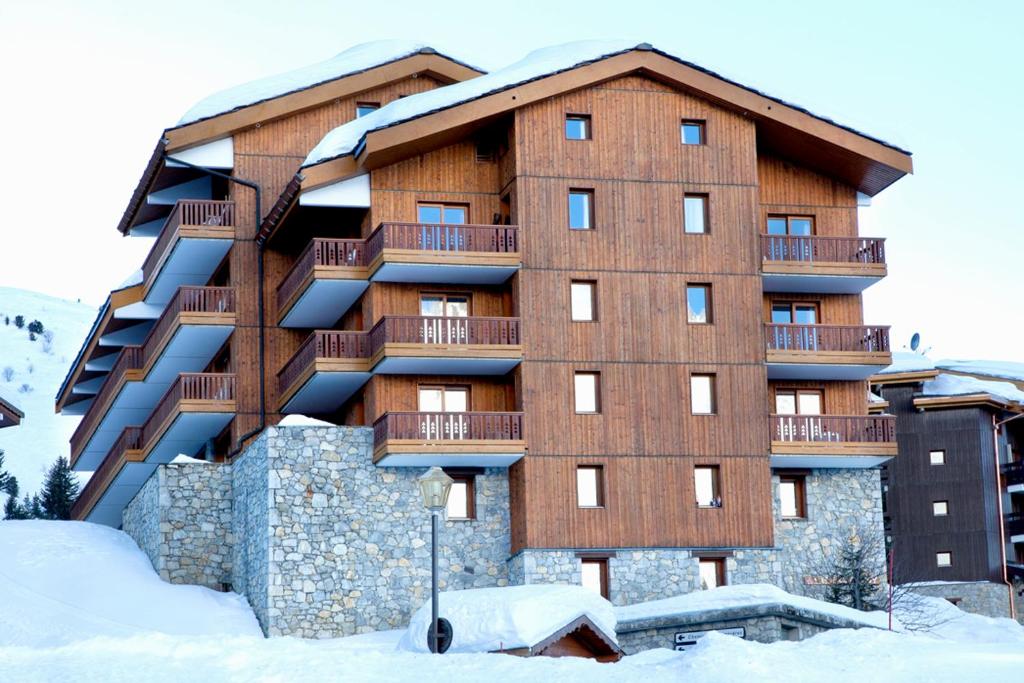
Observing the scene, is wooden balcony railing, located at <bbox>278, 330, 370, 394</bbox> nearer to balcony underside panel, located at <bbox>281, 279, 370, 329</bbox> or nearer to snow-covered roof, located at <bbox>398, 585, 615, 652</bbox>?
balcony underside panel, located at <bbox>281, 279, 370, 329</bbox>

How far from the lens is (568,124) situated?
4894 cm

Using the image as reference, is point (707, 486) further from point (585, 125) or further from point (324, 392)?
point (324, 392)

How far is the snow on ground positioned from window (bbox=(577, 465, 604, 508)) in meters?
3.13

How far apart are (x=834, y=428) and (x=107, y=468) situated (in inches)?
872

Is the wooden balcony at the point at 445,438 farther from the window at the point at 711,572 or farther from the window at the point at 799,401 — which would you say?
the window at the point at 799,401

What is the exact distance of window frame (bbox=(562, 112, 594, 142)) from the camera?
160 feet

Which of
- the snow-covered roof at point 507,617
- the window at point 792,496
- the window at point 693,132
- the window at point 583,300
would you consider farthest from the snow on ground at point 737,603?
the window at point 693,132

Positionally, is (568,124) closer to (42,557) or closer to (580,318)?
(580,318)

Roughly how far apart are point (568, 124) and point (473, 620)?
17.8 meters

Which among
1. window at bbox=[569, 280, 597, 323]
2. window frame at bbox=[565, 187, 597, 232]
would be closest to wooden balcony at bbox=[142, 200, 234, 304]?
window frame at bbox=[565, 187, 597, 232]

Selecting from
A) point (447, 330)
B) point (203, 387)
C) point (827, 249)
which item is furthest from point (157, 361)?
point (827, 249)

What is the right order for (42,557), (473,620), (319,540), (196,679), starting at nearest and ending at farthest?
(196,679), (473,620), (319,540), (42,557)

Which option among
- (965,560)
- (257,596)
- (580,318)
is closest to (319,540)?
(257,596)

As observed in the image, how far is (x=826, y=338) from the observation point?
1966 inches
